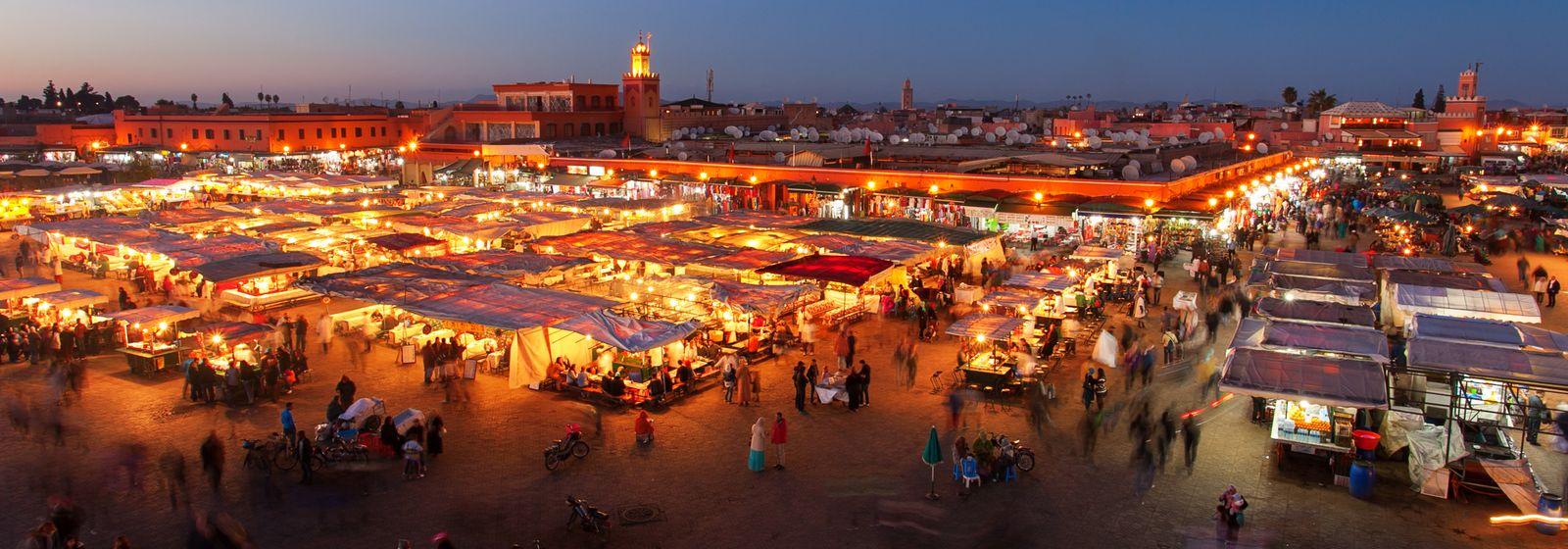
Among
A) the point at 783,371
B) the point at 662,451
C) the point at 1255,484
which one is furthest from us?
the point at 783,371

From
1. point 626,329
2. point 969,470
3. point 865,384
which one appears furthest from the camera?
point 626,329

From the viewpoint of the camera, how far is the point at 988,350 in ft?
48.8

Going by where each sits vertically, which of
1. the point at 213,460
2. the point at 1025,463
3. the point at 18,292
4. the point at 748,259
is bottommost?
the point at 1025,463

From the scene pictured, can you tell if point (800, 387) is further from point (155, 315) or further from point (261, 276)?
point (261, 276)

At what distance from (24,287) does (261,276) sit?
362 cm

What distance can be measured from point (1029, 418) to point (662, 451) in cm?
489

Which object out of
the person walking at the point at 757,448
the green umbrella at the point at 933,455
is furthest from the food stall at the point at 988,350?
the person walking at the point at 757,448

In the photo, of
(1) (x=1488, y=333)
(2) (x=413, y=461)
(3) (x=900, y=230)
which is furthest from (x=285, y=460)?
(1) (x=1488, y=333)

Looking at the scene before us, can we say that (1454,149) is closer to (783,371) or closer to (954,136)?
(954,136)

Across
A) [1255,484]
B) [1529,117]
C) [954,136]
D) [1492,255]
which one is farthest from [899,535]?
[1529,117]

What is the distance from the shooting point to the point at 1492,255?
26.9 m

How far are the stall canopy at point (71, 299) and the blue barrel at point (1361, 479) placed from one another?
62.4ft

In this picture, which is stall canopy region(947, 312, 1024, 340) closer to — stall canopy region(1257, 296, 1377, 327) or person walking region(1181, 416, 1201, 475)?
person walking region(1181, 416, 1201, 475)

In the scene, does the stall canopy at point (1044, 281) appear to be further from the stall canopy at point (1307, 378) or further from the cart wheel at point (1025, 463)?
the cart wheel at point (1025, 463)
